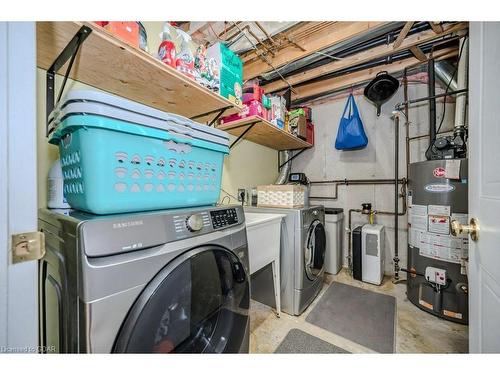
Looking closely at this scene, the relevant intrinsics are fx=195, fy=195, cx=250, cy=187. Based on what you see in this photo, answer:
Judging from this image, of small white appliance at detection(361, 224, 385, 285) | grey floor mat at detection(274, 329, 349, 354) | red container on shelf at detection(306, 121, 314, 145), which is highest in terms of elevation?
red container on shelf at detection(306, 121, 314, 145)

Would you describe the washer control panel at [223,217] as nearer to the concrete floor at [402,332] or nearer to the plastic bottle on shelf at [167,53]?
the plastic bottle on shelf at [167,53]

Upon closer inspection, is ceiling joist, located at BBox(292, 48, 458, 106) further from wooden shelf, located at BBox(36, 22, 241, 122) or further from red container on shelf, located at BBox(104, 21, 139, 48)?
red container on shelf, located at BBox(104, 21, 139, 48)

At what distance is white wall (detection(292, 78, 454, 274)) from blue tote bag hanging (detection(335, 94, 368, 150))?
0.58 ft

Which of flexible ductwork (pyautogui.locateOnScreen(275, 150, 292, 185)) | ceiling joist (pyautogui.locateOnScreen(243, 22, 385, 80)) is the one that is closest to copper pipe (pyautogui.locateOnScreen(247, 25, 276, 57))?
ceiling joist (pyautogui.locateOnScreen(243, 22, 385, 80))

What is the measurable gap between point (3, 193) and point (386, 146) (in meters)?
2.98

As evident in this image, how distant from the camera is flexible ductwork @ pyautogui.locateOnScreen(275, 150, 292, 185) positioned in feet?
8.81

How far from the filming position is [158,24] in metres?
1.35

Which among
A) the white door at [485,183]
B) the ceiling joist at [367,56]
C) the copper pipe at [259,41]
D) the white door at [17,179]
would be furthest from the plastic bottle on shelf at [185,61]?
the ceiling joist at [367,56]

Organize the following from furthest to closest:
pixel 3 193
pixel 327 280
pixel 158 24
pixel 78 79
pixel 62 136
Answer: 1. pixel 327 280
2. pixel 158 24
3. pixel 78 79
4. pixel 62 136
5. pixel 3 193

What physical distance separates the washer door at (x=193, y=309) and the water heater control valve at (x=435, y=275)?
1.68 m

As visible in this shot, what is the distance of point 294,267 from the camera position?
5.56 ft

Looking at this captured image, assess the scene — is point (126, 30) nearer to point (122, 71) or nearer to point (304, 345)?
point (122, 71)
